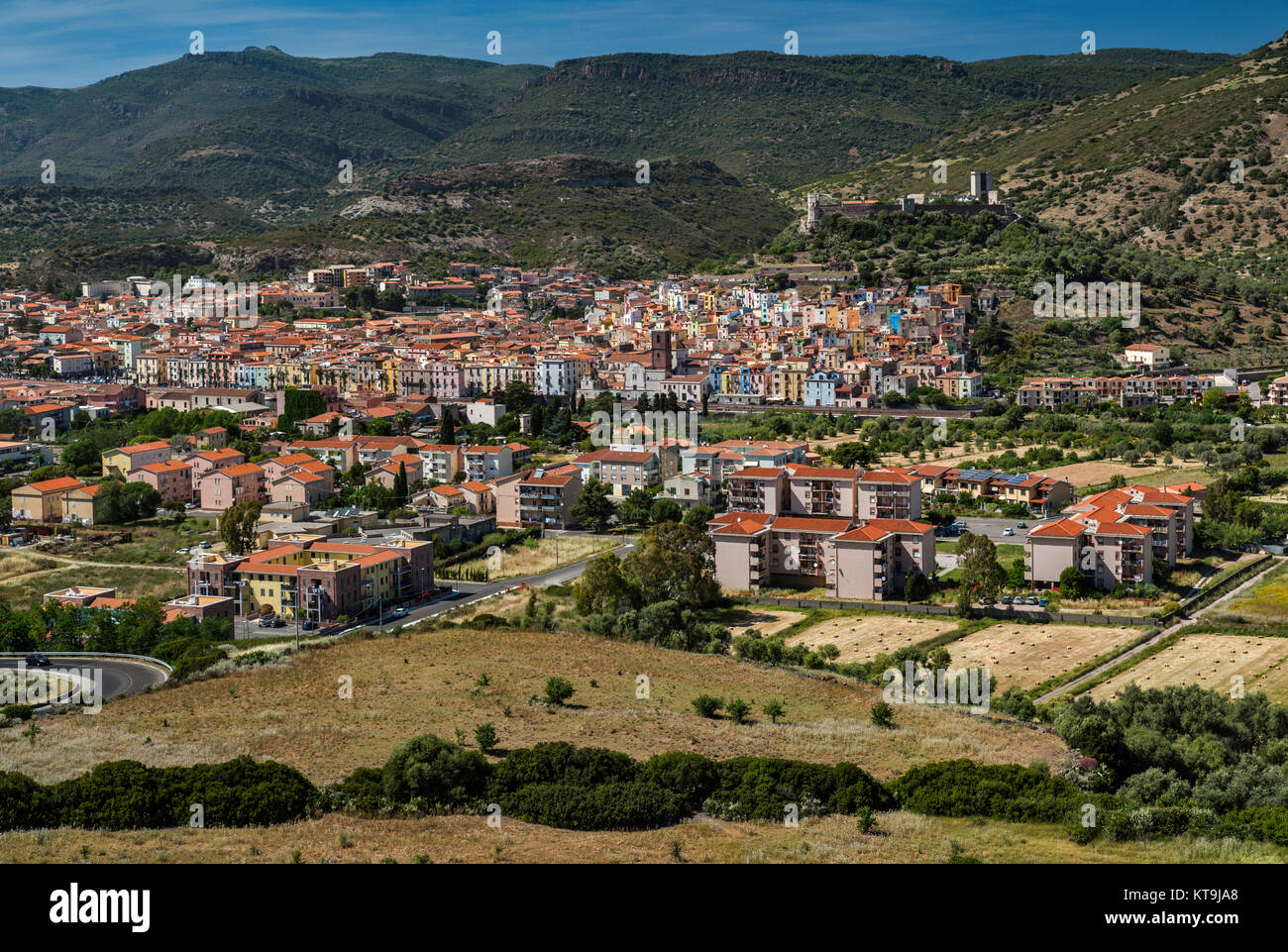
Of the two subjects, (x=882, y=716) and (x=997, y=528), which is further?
(x=997, y=528)

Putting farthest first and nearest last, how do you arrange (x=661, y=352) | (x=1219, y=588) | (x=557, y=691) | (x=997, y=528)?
(x=661, y=352), (x=997, y=528), (x=1219, y=588), (x=557, y=691)

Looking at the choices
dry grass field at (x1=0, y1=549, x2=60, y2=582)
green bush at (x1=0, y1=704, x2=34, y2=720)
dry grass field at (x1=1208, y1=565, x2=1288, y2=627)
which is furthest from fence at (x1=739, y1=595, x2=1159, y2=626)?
dry grass field at (x1=0, y1=549, x2=60, y2=582)

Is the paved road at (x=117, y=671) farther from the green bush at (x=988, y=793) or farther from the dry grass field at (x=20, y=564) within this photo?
the green bush at (x=988, y=793)

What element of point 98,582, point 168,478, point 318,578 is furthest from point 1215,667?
point 168,478

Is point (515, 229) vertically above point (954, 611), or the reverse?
point (515, 229)

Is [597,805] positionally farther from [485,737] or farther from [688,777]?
[485,737]

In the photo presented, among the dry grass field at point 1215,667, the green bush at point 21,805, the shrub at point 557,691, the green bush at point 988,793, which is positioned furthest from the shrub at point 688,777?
the dry grass field at point 1215,667

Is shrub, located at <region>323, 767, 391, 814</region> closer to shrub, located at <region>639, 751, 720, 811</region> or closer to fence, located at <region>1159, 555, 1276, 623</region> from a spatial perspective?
shrub, located at <region>639, 751, 720, 811</region>
